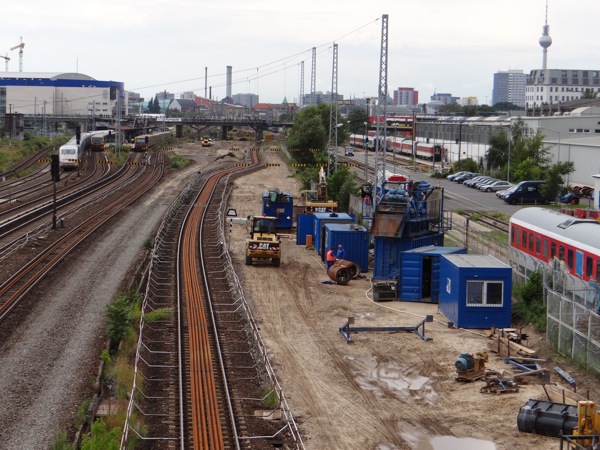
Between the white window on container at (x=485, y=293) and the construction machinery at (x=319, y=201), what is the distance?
19936mm

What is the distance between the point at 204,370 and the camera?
64.0 ft

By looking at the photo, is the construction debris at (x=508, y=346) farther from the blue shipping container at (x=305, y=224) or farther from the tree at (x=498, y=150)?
the tree at (x=498, y=150)

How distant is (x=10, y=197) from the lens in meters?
53.4

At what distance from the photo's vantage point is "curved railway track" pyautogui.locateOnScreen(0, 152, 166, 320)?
86.4ft

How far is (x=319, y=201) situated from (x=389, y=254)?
716 inches

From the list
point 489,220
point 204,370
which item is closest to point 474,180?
point 489,220

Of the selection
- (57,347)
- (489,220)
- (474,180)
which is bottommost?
(57,347)

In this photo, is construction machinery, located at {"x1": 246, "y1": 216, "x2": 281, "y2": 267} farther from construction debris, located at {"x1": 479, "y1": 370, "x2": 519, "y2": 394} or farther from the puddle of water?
the puddle of water

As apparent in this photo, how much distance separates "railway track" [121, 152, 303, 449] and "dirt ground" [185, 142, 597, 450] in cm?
58

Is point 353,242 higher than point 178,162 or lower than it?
lower

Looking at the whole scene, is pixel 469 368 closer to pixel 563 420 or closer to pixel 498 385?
pixel 498 385

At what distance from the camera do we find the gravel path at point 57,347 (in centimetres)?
1620

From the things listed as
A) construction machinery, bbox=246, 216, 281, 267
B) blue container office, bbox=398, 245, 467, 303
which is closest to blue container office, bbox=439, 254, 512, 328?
blue container office, bbox=398, 245, 467, 303

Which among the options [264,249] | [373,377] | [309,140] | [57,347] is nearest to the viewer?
[373,377]
